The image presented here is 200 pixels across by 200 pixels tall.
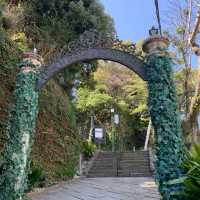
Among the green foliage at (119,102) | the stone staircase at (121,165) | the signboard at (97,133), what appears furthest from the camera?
the green foliage at (119,102)

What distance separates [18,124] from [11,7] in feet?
24.3

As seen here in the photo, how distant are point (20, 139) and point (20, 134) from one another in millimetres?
85

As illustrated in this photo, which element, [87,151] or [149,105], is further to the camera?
[87,151]

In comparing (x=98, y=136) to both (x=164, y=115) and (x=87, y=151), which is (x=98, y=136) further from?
(x=164, y=115)

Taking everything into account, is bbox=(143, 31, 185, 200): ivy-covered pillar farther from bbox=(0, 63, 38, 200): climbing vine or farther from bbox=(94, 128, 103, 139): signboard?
bbox=(94, 128, 103, 139): signboard

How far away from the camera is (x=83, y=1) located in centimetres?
1083

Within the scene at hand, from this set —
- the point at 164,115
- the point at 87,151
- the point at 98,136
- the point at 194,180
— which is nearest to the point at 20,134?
the point at 164,115

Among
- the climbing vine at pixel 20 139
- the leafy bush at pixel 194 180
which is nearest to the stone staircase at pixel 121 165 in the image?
the climbing vine at pixel 20 139

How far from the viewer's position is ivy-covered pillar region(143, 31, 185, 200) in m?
3.85

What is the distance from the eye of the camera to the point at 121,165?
37.5ft

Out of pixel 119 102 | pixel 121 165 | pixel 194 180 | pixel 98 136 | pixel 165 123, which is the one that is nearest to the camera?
pixel 194 180

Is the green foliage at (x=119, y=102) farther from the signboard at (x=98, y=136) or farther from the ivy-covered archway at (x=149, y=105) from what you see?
the ivy-covered archway at (x=149, y=105)

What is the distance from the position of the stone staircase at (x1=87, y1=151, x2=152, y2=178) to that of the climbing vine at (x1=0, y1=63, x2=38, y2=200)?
6.27 m

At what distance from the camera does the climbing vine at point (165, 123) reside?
3.85 metres
